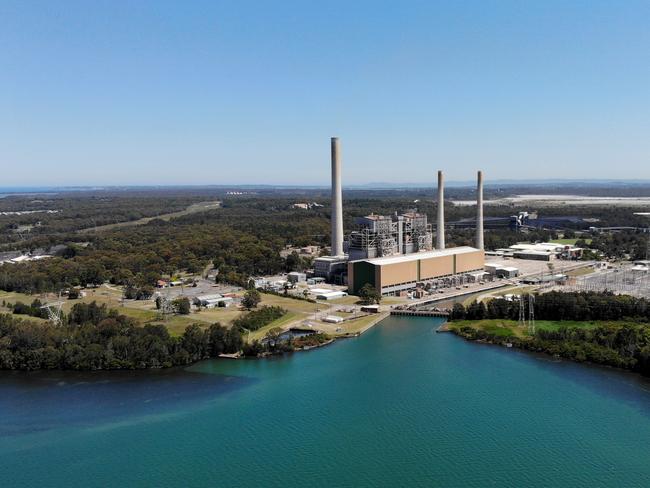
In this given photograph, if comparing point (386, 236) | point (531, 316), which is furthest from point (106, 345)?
point (386, 236)

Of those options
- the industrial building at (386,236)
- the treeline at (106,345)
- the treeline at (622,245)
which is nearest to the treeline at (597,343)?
the treeline at (106,345)

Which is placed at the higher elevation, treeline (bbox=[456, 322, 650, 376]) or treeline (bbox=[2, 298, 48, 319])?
treeline (bbox=[2, 298, 48, 319])

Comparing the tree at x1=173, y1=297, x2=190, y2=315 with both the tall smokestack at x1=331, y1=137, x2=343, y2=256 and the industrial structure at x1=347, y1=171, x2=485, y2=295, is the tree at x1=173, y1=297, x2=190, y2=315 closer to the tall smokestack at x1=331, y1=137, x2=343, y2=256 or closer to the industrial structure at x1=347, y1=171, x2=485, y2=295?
the industrial structure at x1=347, y1=171, x2=485, y2=295

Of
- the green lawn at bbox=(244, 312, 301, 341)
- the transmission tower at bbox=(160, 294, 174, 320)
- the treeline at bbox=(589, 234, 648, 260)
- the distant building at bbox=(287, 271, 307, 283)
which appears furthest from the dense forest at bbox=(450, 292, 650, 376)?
the treeline at bbox=(589, 234, 648, 260)

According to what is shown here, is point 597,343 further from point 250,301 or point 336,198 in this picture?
point 336,198

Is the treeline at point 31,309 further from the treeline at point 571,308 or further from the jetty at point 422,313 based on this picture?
the treeline at point 571,308

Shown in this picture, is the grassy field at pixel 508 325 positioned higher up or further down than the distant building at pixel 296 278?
further down
